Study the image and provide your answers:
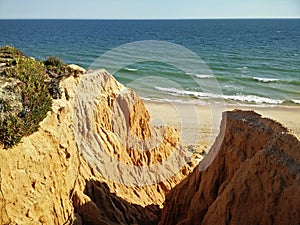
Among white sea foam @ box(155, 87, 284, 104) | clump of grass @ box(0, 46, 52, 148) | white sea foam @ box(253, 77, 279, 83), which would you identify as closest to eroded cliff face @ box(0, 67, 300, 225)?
clump of grass @ box(0, 46, 52, 148)

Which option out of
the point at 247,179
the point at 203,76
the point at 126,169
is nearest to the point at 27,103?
the point at 126,169

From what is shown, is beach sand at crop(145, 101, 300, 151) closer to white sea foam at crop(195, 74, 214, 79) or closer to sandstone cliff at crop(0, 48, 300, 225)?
sandstone cliff at crop(0, 48, 300, 225)

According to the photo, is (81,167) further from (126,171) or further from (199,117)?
(199,117)

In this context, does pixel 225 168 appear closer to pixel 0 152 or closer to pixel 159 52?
pixel 0 152

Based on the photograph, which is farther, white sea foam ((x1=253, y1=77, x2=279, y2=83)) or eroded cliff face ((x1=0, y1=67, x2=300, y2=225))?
white sea foam ((x1=253, y1=77, x2=279, y2=83))

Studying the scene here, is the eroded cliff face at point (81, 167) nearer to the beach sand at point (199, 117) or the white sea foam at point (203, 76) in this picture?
the beach sand at point (199, 117)

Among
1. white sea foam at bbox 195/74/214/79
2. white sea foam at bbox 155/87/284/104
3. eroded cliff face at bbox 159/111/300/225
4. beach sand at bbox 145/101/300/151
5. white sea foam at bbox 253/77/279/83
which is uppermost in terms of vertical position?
white sea foam at bbox 195/74/214/79
